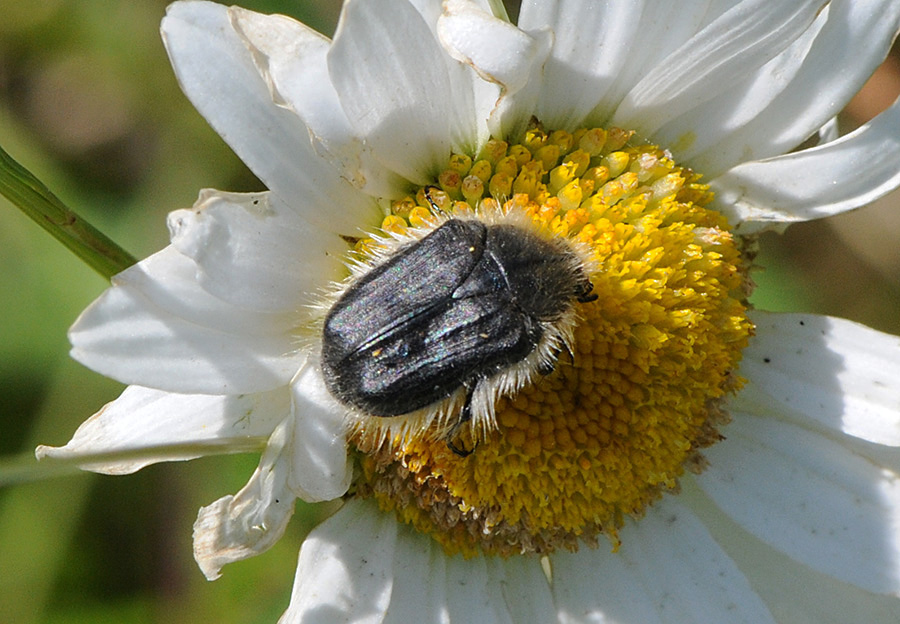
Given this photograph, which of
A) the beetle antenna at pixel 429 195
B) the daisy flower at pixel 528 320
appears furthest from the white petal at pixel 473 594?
the beetle antenna at pixel 429 195

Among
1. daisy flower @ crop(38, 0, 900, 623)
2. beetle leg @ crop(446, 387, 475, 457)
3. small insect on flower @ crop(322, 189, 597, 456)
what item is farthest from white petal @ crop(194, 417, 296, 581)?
beetle leg @ crop(446, 387, 475, 457)

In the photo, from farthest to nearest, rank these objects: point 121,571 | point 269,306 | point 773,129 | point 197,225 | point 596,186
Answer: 1. point 121,571
2. point 773,129
3. point 596,186
4. point 269,306
5. point 197,225

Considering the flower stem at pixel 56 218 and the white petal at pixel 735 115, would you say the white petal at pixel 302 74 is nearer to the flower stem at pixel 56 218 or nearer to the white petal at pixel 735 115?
the flower stem at pixel 56 218

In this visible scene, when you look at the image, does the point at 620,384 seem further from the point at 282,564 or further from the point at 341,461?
the point at 282,564

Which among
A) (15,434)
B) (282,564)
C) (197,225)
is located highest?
(197,225)

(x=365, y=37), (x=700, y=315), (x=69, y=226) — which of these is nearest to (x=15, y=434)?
(x=69, y=226)

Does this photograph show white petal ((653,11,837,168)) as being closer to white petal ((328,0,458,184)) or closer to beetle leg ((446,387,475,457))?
white petal ((328,0,458,184))
